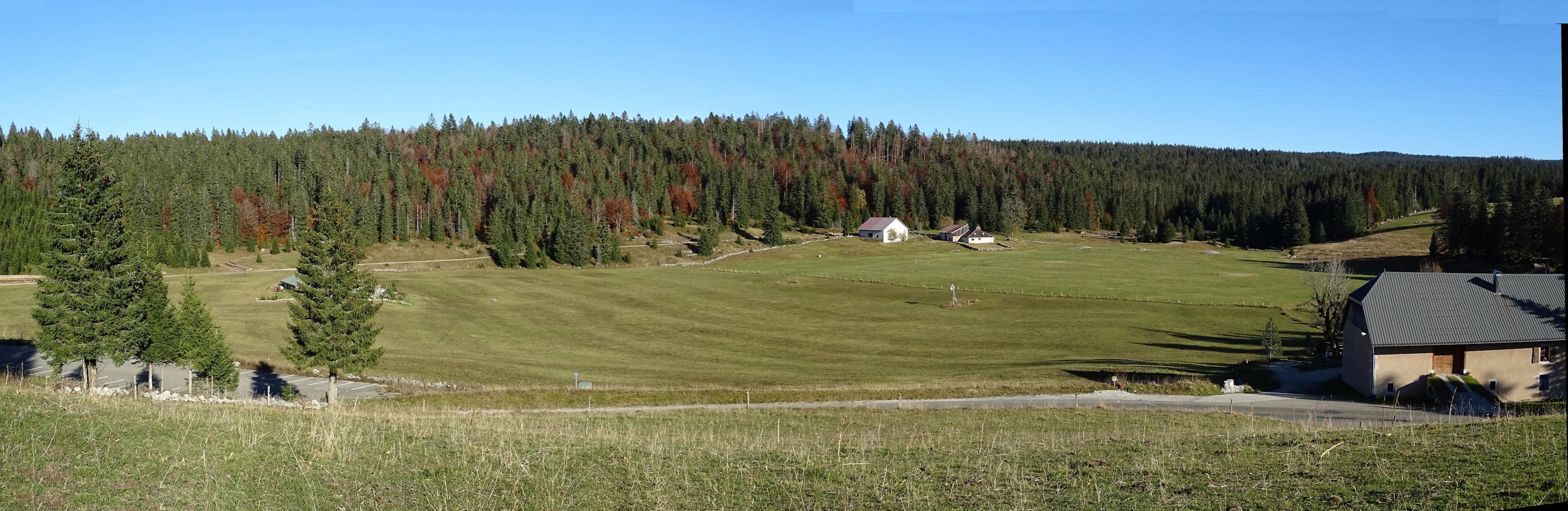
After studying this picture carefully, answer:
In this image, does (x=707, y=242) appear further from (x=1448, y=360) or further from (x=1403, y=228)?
(x=1448, y=360)

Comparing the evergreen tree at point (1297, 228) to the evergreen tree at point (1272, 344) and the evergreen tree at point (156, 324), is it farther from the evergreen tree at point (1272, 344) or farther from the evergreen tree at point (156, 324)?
the evergreen tree at point (156, 324)

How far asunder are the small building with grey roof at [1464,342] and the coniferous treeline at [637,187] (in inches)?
1999

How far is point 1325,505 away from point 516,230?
4536 inches

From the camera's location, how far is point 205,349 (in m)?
32.2

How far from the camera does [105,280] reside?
2927cm

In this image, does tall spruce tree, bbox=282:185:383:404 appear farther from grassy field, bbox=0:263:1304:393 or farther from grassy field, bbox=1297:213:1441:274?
grassy field, bbox=1297:213:1441:274

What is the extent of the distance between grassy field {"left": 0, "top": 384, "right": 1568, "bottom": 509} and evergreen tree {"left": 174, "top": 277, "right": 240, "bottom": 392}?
20.8 m

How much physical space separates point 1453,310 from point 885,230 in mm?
94599

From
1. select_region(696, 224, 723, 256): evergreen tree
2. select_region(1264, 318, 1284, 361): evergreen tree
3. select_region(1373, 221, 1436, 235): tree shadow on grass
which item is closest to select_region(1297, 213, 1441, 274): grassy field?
select_region(1373, 221, 1436, 235): tree shadow on grass

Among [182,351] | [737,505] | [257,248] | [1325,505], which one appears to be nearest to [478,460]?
[737,505]

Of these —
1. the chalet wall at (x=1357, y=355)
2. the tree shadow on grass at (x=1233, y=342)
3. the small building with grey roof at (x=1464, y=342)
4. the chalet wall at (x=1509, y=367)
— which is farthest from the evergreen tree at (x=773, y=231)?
the chalet wall at (x=1509, y=367)

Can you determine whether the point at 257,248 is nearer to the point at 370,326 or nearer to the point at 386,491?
the point at 370,326

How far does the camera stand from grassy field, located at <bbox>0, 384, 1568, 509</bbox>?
7062 millimetres

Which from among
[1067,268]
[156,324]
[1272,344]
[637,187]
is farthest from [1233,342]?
[637,187]
